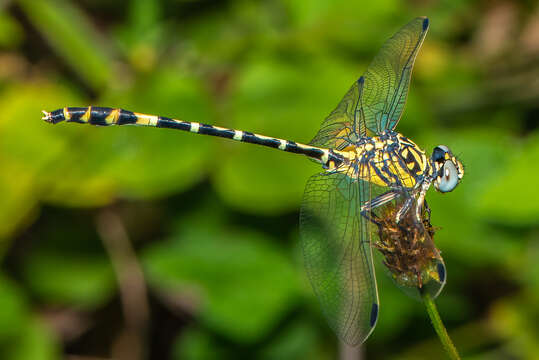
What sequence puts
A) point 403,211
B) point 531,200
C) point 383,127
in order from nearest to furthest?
point 403,211 < point 383,127 < point 531,200

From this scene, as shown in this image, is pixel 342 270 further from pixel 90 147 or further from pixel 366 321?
pixel 90 147

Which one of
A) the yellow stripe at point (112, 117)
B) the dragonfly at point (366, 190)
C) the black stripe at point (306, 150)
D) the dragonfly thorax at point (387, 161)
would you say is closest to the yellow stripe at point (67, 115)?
the dragonfly at point (366, 190)

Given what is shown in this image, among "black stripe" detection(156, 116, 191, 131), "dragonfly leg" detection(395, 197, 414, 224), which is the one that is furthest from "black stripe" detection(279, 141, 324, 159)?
"dragonfly leg" detection(395, 197, 414, 224)

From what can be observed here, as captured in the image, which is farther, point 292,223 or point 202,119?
point 292,223

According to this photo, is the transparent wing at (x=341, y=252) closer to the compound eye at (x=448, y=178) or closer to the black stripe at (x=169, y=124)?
the compound eye at (x=448, y=178)

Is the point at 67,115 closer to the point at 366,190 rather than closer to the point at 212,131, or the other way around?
the point at 212,131

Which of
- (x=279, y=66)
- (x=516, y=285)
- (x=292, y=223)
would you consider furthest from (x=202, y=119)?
(x=516, y=285)

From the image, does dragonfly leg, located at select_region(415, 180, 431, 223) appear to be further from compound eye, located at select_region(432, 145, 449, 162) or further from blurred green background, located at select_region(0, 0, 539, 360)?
blurred green background, located at select_region(0, 0, 539, 360)
